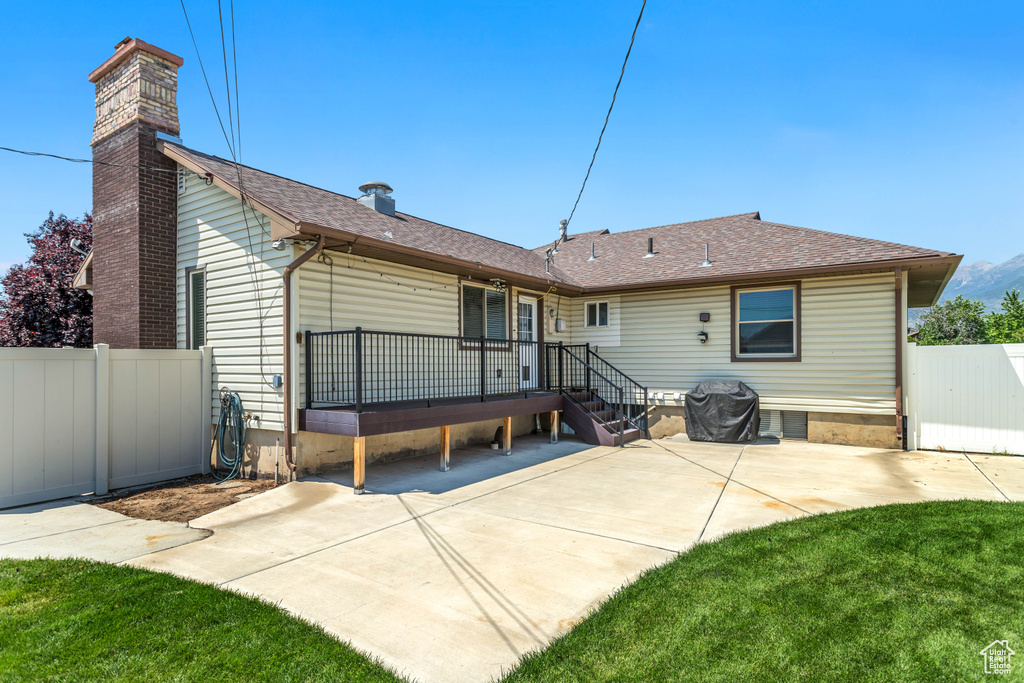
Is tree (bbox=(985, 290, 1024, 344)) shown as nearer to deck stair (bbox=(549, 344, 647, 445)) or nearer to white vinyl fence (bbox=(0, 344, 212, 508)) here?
deck stair (bbox=(549, 344, 647, 445))

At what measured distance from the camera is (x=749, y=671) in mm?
2543

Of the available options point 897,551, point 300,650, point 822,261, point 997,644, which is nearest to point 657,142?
point 822,261

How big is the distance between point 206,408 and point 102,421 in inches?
54.1

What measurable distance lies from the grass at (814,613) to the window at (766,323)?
6.16 metres

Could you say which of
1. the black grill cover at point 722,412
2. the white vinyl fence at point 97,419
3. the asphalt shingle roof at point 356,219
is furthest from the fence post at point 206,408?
the black grill cover at point 722,412

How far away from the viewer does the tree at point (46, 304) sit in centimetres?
1338

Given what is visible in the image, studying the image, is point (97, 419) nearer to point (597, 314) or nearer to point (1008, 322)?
point (597, 314)

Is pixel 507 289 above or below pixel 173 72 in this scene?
below

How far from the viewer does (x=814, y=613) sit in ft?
10.1

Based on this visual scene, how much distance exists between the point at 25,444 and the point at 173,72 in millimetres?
6144

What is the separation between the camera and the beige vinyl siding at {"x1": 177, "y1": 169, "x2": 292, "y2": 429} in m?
7.12

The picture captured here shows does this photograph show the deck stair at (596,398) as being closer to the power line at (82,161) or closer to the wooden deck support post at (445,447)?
the wooden deck support post at (445,447)

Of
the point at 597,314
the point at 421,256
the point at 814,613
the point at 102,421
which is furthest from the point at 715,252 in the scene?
the point at 102,421

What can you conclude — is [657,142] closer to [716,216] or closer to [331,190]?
[716,216]
